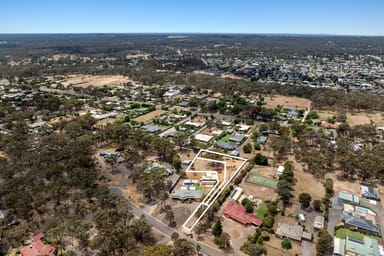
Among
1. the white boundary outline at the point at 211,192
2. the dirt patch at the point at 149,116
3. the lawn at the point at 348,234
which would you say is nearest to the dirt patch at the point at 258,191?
the white boundary outline at the point at 211,192

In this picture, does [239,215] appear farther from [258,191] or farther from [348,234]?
[348,234]

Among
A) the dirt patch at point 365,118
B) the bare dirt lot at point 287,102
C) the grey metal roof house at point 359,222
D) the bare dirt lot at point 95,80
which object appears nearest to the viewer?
the grey metal roof house at point 359,222

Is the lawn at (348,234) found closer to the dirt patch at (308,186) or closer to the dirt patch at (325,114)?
the dirt patch at (308,186)

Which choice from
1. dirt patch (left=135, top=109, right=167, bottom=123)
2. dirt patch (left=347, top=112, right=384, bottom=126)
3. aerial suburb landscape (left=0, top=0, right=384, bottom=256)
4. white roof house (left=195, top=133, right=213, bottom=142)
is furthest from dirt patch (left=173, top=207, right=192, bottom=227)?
dirt patch (left=347, top=112, right=384, bottom=126)

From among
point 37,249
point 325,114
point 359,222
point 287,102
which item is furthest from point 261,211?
point 287,102

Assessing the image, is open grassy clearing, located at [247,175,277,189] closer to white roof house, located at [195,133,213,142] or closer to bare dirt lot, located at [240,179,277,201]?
bare dirt lot, located at [240,179,277,201]
